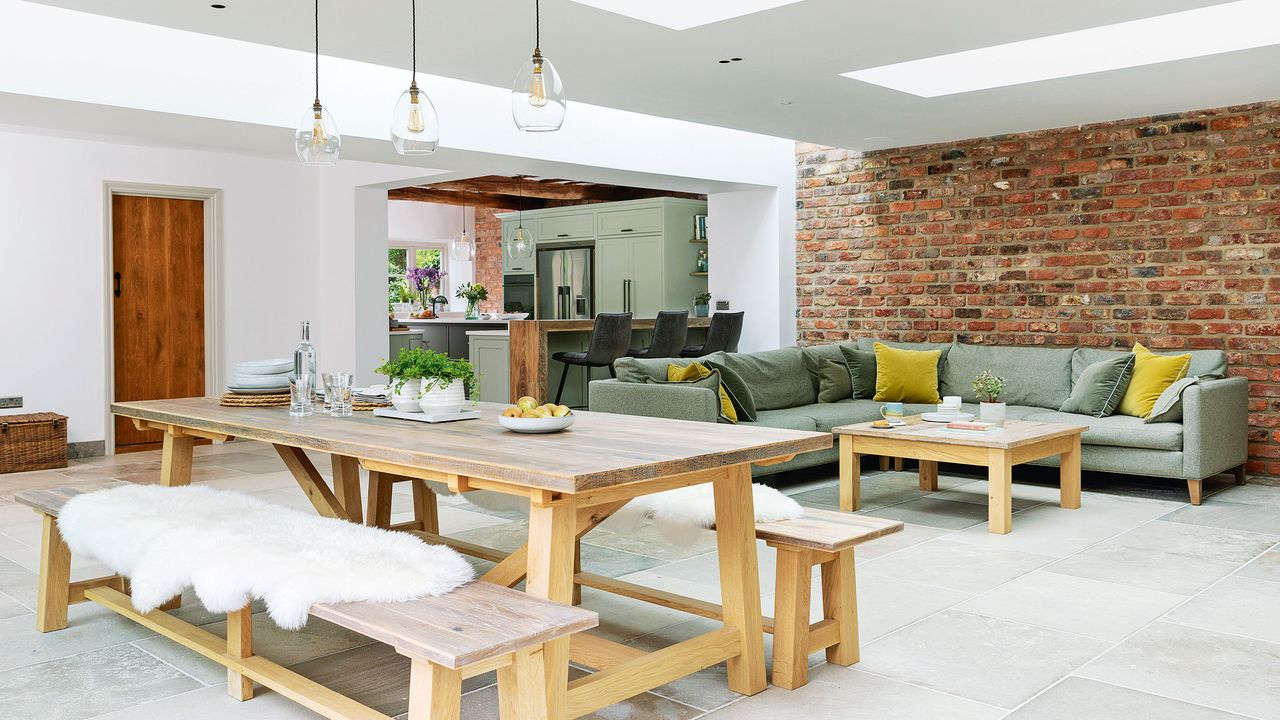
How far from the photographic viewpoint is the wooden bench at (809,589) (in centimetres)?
279

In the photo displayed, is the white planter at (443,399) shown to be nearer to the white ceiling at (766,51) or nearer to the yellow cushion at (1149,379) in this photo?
the white ceiling at (766,51)

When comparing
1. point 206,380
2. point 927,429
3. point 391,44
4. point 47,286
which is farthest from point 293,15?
point 206,380

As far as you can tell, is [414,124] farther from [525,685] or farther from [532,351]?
[532,351]

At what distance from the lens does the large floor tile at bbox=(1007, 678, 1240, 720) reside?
2.55 m

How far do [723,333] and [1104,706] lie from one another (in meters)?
5.59

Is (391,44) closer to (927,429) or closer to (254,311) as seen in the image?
(927,429)

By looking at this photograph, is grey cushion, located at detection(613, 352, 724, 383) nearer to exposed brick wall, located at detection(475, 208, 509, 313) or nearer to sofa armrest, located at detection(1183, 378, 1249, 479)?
sofa armrest, located at detection(1183, 378, 1249, 479)

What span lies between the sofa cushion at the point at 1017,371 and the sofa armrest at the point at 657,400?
190 cm

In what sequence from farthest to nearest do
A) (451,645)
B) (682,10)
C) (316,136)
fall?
(682,10) → (316,136) → (451,645)

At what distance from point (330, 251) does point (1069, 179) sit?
5.58 m

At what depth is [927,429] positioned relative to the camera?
17.3 feet

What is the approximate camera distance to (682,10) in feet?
13.8

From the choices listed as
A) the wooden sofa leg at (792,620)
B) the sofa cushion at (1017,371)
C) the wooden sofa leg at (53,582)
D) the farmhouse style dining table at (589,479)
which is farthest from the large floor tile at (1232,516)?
the wooden sofa leg at (53,582)

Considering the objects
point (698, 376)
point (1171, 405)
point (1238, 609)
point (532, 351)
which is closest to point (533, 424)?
point (1238, 609)
